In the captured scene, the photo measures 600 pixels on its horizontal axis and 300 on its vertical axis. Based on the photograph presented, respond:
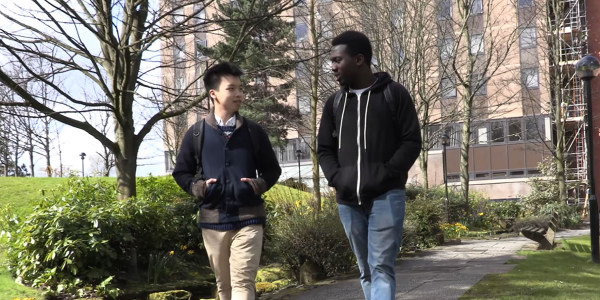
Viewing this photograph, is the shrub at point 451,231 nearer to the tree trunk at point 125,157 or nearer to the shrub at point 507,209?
the shrub at point 507,209

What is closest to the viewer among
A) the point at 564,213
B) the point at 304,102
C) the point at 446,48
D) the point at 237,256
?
the point at 237,256

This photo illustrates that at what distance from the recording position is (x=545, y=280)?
784 centimetres

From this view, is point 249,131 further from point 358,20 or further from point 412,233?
point 358,20

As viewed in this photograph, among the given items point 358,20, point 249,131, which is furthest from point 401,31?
point 249,131

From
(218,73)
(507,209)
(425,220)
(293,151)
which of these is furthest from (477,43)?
(293,151)

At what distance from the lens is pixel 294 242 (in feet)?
29.7

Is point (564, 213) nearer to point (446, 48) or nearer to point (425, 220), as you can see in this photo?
point (446, 48)

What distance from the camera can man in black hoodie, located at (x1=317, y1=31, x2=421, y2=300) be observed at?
411cm

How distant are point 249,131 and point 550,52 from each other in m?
25.3

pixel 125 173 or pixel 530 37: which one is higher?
pixel 530 37

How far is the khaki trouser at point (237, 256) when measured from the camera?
14.5 feet

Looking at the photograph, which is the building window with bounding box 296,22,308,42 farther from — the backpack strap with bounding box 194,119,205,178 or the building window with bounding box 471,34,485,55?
the backpack strap with bounding box 194,119,205,178

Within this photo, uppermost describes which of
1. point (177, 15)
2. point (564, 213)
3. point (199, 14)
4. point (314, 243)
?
→ point (199, 14)

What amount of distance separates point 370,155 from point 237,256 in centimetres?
113
